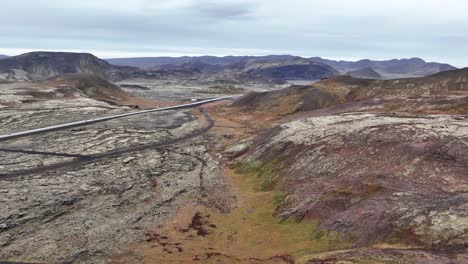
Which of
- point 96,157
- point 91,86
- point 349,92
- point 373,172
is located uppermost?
point 349,92

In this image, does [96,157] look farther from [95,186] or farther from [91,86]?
[91,86]

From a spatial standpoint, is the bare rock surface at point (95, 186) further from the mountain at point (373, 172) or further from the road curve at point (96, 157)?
the mountain at point (373, 172)

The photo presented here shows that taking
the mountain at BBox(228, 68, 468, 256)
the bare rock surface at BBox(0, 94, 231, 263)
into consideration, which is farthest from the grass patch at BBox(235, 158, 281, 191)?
the bare rock surface at BBox(0, 94, 231, 263)

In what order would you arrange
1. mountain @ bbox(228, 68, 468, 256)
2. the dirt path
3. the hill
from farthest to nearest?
the hill < the dirt path < mountain @ bbox(228, 68, 468, 256)

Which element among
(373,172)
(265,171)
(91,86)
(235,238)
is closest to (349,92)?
(265,171)

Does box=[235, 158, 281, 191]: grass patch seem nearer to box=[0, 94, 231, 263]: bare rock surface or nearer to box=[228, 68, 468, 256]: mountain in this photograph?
box=[228, 68, 468, 256]: mountain

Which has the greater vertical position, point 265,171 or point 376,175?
point 376,175

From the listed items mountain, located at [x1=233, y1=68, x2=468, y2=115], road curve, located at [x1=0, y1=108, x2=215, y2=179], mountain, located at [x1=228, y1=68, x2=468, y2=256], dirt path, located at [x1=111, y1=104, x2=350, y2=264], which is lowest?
dirt path, located at [x1=111, y1=104, x2=350, y2=264]

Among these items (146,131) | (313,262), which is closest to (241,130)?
(146,131)

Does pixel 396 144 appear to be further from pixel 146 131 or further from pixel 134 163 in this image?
pixel 146 131

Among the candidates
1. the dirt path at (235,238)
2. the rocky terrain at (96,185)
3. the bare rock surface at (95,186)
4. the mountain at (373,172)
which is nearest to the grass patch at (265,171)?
the mountain at (373,172)

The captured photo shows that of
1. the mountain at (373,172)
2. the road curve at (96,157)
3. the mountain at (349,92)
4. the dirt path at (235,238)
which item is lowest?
the dirt path at (235,238)
